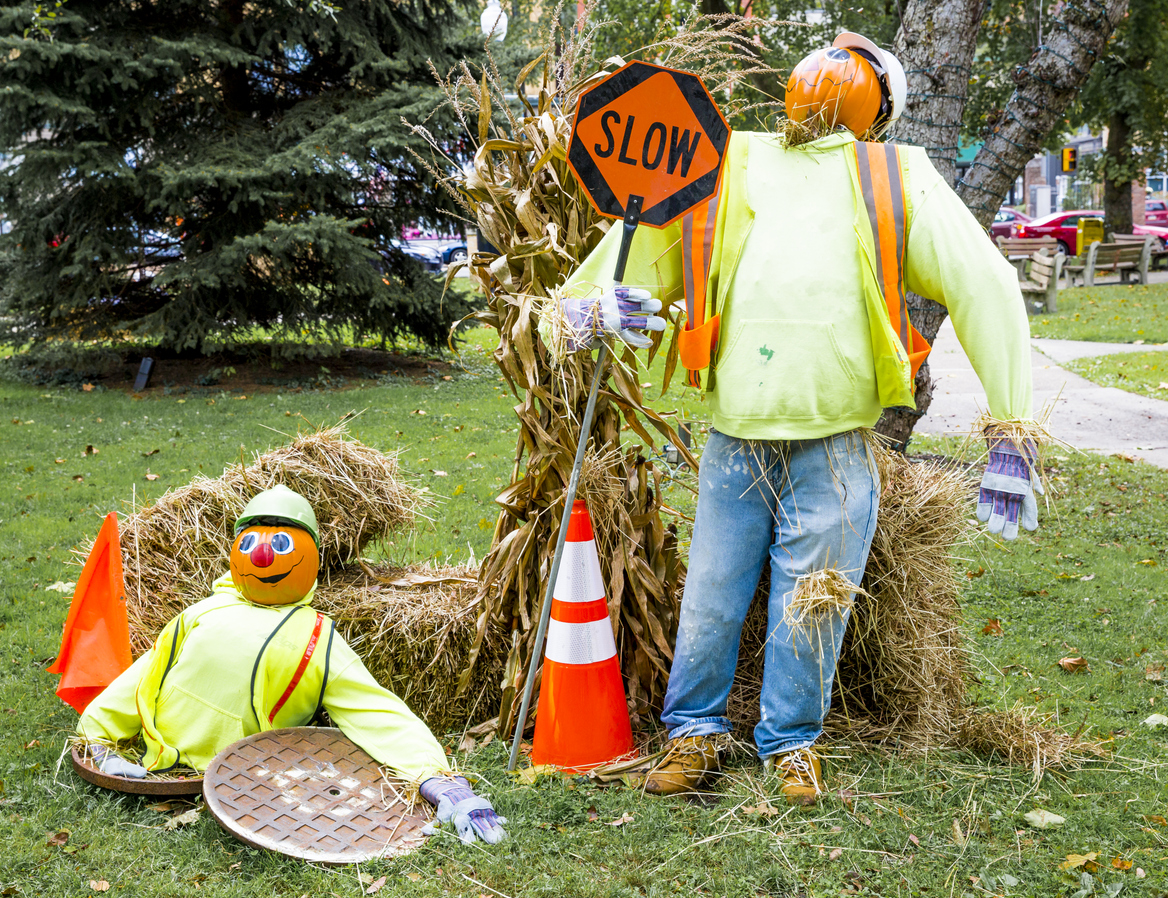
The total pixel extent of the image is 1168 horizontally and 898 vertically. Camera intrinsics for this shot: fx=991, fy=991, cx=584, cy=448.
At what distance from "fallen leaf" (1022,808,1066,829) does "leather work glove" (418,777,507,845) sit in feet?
4.94

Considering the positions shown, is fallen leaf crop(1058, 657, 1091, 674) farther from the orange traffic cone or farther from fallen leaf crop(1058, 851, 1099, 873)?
the orange traffic cone

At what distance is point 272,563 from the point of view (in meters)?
3.14

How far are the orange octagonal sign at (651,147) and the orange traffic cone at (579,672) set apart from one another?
38.4 inches

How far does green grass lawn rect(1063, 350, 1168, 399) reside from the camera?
9.91 meters

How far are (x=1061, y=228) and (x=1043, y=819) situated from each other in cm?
2738

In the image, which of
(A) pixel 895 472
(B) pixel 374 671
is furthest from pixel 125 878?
(A) pixel 895 472

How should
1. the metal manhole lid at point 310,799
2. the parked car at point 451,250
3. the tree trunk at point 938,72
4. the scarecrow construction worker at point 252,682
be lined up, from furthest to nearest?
1. the parked car at point 451,250
2. the tree trunk at point 938,72
3. the scarecrow construction worker at point 252,682
4. the metal manhole lid at point 310,799

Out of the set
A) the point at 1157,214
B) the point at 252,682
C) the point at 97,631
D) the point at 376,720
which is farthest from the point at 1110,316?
the point at 1157,214

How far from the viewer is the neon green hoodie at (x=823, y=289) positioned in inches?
108

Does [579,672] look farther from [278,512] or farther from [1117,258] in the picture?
[1117,258]

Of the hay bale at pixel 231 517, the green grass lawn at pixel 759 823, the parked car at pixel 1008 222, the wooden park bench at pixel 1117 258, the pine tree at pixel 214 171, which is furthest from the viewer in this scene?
the parked car at pixel 1008 222

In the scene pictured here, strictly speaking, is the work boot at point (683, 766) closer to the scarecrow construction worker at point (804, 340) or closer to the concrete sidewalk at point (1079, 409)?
the scarecrow construction worker at point (804, 340)

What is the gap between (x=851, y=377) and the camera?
2826 mm

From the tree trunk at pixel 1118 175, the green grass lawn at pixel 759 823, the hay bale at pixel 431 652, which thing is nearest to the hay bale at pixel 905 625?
the green grass lawn at pixel 759 823
